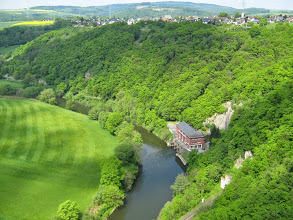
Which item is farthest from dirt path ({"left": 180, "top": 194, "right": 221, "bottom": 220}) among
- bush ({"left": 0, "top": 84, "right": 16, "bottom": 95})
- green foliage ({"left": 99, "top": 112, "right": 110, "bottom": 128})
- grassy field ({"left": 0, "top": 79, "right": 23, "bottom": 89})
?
grassy field ({"left": 0, "top": 79, "right": 23, "bottom": 89})

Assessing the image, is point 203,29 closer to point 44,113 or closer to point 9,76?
point 44,113

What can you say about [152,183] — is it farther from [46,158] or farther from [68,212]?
[46,158]

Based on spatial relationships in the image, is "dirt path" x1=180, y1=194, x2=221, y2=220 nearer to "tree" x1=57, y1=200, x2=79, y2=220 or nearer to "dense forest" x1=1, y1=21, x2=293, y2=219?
"dense forest" x1=1, y1=21, x2=293, y2=219

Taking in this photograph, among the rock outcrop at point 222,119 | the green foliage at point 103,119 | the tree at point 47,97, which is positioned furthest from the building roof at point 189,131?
the tree at point 47,97

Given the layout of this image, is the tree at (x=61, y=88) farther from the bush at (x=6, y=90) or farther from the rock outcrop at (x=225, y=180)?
the rock outcrop at (x=225, y=180)

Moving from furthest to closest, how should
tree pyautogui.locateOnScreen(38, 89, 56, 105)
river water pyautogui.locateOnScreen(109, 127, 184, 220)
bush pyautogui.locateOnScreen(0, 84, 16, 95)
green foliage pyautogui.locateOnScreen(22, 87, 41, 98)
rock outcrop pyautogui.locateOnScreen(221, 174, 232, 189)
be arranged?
green foliage pyautogui.locateOnScreen(22, 87, 41, 98) → bush pyautogui.locateOnScreen(0, 84, 16, 95) → tree pyautogui.locateOnScreen(38, 89, 56, 105) → rock outcrop pyautogui.locateOnScreen(221, 174, 232, 189) → river water pyautogui.locateOnScreen(109, 127, 184, 220)

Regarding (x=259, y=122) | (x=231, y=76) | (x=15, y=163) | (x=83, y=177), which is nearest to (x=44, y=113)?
(x=15, y=163)

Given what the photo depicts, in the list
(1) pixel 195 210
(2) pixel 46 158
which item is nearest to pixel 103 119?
(2) pixel 46 158
